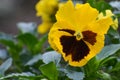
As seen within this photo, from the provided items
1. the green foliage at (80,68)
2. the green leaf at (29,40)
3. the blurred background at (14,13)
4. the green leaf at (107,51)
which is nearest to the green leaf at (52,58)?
the green foliage at (80,68)

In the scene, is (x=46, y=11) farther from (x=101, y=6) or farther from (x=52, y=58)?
(x=52, y=58)

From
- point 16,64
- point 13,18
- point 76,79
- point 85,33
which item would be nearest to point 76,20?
point 85,33

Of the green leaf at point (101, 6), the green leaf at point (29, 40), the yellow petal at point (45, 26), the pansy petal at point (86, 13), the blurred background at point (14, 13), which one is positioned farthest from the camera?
the blurred background at point (14, 13)

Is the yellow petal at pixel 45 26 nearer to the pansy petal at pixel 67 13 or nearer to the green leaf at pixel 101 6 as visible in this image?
the green leaf at pixel 101 6

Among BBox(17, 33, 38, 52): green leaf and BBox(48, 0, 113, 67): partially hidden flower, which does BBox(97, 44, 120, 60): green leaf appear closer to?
BBox(48, 0, 113, 67): partially hidden flower

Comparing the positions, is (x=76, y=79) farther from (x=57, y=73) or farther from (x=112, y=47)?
(x=112, y=47)

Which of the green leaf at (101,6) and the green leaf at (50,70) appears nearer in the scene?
the green leaf at (50,70)

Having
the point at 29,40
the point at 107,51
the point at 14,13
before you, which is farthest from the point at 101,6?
the point at 14,13

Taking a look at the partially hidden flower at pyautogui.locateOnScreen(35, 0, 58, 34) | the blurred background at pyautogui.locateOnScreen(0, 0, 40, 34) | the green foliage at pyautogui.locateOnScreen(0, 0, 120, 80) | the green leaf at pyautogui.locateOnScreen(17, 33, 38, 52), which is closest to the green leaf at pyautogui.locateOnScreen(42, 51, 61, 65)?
the green foliage at pyautogui.locateOnScreen(0, 0, 120, 80)
